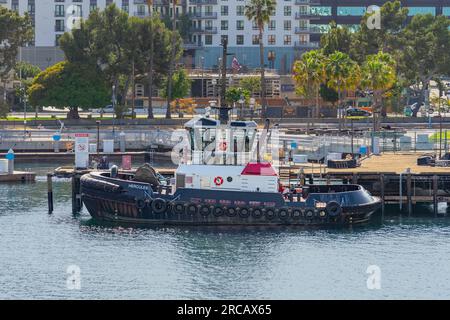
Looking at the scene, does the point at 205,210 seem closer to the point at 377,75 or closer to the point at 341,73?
the point at 377,75

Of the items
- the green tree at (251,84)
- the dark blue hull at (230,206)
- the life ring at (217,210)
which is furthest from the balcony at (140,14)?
the life ring at (217,210)

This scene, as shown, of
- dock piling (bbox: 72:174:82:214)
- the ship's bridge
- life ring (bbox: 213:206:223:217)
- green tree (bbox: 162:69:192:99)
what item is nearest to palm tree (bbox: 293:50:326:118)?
green tree (bbox: 162:69:192:99)

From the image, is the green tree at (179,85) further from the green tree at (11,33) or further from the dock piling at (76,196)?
the dock piling at (76,196)

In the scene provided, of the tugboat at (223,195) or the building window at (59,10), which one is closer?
the tugboat at (223,195)

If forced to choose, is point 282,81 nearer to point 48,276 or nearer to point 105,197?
point 105,197

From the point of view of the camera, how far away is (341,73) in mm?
138500

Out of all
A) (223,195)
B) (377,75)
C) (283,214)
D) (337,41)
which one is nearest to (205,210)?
(223,195)

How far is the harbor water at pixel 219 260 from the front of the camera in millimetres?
66125

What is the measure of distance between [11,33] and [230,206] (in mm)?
76809

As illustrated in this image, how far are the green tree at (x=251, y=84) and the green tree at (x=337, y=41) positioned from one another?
1206 centimetres

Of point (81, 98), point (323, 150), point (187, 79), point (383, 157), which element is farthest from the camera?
point (187, 79)
